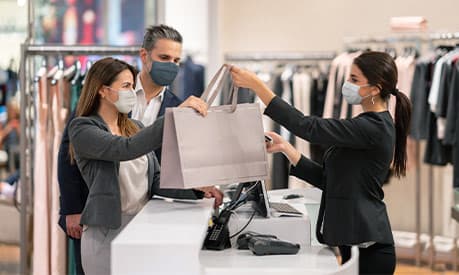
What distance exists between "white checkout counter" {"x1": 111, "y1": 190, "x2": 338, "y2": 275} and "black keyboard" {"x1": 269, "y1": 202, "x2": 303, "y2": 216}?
Result: 0.32 ft

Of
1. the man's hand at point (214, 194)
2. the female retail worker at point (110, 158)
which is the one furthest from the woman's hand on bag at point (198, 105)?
the man's hand at point (214, 194)

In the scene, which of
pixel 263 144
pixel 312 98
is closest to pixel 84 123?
pixel 263 144

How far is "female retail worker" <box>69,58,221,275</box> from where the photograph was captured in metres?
2.69

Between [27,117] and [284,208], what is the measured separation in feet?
5.71

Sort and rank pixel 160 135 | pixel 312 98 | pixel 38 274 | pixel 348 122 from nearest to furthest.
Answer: pixel 160 135 → pixel 348 122 → pixel 38 274 → pixel 312 98

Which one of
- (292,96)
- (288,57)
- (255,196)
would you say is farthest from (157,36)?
(288,57)

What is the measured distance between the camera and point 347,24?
6844mm

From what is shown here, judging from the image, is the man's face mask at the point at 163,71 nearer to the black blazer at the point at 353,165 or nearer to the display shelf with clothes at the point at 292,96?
the black blazer at the point at 353,165

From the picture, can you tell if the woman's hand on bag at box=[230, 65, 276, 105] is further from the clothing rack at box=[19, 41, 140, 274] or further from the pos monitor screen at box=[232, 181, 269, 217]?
the clothing rack at box=[19, 41, 140, 274]

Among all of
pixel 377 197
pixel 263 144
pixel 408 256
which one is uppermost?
pixel 263 144

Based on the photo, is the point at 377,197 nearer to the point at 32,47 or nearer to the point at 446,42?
the point at 32,47

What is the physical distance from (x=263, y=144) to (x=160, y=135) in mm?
454

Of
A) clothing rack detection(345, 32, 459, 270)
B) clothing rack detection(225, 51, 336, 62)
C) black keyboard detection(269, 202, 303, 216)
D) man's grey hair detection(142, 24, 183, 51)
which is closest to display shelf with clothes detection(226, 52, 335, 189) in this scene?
clothing rack detection(225, 51, 336, 62)

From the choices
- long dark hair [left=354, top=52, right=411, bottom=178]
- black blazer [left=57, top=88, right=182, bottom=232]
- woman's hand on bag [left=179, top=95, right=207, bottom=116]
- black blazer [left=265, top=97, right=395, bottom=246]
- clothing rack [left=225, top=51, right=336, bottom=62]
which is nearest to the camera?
woman's hand on bag [left=179, top=95, right=207, bottom=116]
